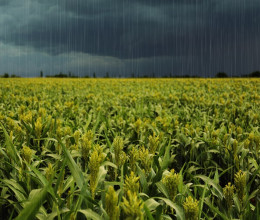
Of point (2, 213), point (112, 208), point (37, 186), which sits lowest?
point (2, 213)

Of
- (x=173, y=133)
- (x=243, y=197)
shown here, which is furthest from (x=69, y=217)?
(x=173, y=133)

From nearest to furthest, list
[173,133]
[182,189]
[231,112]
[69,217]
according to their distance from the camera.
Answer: [69,217] → [182,189] → [173,133] → [231,112]

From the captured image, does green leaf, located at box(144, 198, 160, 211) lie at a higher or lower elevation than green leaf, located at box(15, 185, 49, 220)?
lower

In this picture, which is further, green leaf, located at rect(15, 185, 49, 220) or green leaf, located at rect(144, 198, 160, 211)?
green leaf, located at rect(144, 198, 160, 211)

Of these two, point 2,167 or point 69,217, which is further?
point 2,167

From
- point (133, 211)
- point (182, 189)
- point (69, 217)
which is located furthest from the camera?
point (182, 189)

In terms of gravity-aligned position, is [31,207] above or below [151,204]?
above

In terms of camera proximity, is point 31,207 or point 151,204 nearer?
point 31,207

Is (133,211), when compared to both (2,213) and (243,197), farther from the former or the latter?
(2,213)

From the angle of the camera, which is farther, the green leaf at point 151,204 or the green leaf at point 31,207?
the green leaf at point 151,204

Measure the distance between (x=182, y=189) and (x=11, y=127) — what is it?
2.09m

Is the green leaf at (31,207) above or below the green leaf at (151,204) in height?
above

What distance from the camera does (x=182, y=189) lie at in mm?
1430

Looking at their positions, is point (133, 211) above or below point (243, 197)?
above
